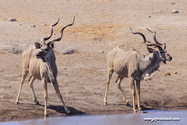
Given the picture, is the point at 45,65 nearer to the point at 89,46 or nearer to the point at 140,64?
the point at 140,64

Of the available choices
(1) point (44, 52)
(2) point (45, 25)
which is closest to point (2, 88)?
(1) point (44, 52)

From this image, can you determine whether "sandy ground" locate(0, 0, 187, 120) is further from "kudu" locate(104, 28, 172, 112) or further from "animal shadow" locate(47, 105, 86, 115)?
"kudu" locate(104, 28, 172, 112)

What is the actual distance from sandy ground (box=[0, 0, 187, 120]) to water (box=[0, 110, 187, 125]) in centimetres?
47

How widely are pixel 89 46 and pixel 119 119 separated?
6836 mm

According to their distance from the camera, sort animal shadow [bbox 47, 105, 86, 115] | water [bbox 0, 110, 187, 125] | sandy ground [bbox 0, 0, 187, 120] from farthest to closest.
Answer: sandy ground [bbox 0, 0, 187, 120] < animal shadow [bbox 47, 105, 86, 115] < water [bbox 0, 110, 187, 125]

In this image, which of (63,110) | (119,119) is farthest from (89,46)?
(119,119)

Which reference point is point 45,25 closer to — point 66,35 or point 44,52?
point 66,35

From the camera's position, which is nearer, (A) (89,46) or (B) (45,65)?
(B) (45,65)

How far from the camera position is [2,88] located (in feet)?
28.3

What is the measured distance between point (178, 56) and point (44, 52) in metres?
6.87

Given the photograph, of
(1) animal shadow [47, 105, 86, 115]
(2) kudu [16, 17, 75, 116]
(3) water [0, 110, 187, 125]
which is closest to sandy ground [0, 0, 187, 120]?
(1) animal shadow [47, 105, 86, 115]

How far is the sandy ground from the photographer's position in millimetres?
8281

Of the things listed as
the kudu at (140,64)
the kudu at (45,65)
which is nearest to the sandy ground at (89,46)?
the kudu at (45,65)

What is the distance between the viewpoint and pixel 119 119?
7.07 metres
